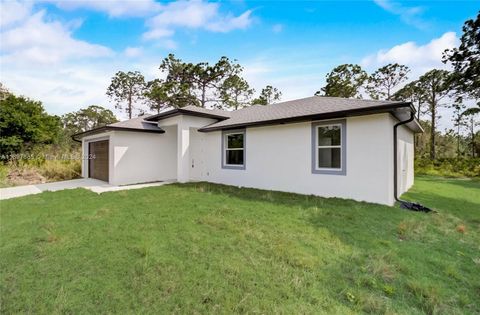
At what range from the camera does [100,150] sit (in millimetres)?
13078

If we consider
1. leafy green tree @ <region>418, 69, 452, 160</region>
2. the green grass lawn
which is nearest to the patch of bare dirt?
the green grass lawn

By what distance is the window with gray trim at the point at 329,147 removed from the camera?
7.71 meters

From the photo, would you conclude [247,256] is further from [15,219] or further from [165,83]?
[165,83]

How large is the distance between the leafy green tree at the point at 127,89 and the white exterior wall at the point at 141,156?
56.5ft

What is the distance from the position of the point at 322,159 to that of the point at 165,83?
815 inches

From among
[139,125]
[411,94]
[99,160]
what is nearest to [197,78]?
[139,125]

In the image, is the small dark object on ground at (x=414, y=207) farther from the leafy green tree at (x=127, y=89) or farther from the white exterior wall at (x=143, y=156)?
the leafy green tree at (x=127, y=89)

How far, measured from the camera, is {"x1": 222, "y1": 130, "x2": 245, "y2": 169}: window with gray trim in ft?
34.8

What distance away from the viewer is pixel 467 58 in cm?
1484

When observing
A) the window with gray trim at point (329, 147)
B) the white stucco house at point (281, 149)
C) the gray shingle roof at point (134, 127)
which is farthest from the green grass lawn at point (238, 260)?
the gray shingle roof at point (134, 127)

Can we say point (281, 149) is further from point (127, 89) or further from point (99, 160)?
point (127, 89)

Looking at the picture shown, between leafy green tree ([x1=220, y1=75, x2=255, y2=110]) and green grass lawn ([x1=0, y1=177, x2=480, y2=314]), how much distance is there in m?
20.5

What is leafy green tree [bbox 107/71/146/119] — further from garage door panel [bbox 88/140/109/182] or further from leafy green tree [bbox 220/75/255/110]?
garage door panel [bbox 88/140/109/182]

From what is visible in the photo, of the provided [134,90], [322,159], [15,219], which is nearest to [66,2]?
[15,219]
